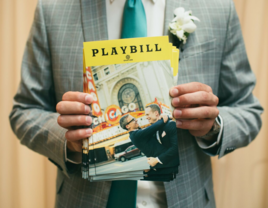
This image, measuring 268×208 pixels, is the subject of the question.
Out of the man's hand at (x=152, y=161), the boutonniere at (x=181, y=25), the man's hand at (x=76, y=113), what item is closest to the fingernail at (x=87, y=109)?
the man's hand at (x=76, y=113)

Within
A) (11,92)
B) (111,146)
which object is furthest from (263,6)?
(11,92)

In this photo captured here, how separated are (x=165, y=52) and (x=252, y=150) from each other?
3.60ft

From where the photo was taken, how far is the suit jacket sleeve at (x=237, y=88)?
75 centimetres

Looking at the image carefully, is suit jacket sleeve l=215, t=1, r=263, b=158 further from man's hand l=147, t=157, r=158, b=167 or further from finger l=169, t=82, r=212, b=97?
man's hand l=147, t=157, r=158, b=167

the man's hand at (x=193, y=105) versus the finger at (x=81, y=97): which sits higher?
the finger at (x=81, y=97)

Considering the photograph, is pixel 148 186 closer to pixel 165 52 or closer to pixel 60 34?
pixel 165 52

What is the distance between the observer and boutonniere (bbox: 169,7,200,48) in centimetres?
67

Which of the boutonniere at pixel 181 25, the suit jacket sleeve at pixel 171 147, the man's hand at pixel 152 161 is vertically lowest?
the man's hand at pixel 152 161

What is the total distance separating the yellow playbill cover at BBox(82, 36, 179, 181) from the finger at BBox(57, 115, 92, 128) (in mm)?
25

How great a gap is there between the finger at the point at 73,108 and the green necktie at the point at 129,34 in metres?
0.26

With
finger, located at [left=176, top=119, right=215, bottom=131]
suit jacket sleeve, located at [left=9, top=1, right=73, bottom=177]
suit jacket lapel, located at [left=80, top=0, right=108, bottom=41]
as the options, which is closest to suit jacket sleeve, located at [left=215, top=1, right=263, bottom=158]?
finger, located at [left=176, top=119, right=215, bottom=131]

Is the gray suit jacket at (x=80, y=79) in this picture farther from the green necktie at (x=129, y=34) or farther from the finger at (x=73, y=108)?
the finger at (x=73, y=108)

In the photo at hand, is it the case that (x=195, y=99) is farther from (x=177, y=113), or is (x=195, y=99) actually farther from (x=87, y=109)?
(x=87, y=109)

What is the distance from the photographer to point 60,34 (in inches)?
29.2
